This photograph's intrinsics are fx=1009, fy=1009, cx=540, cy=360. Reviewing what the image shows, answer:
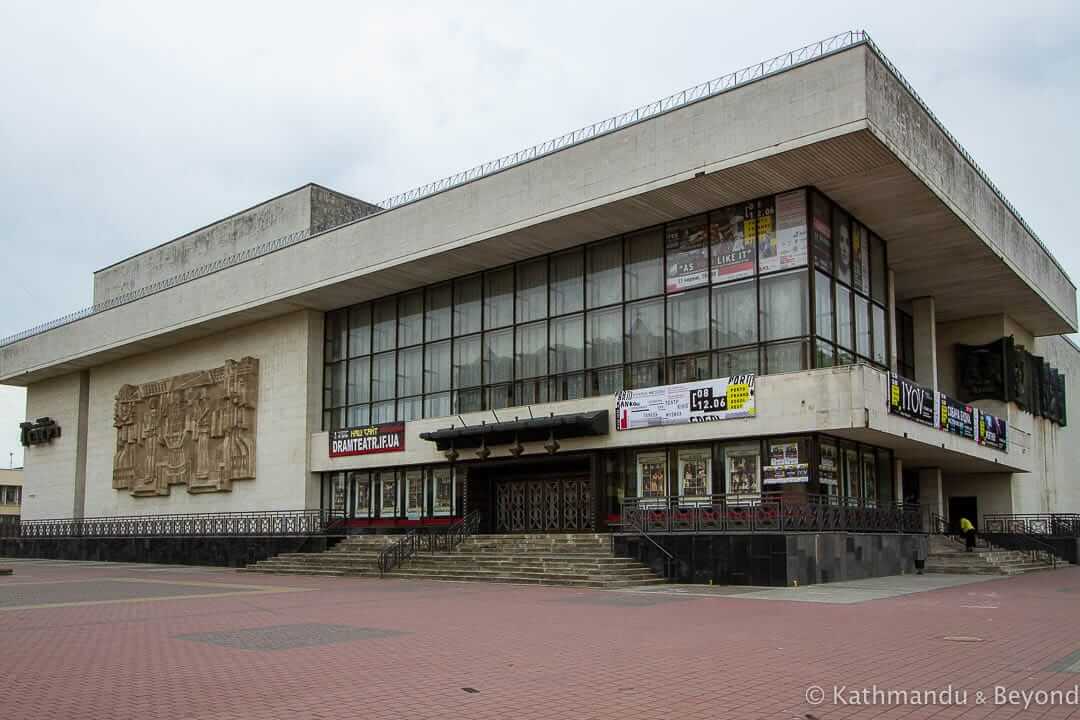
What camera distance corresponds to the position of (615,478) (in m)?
29.8

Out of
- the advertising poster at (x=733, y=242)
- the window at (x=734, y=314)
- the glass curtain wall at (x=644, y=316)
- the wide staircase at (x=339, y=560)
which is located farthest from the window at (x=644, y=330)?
the wide staircase at (x=339, y=560)

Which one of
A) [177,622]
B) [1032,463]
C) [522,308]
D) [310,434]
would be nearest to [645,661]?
[177,622]

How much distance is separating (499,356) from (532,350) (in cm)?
143

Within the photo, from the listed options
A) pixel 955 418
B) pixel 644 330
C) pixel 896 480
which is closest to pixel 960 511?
pixel 896 480

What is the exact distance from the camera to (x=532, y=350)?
32375mm

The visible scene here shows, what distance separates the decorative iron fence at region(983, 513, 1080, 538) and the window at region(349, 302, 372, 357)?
2439cm

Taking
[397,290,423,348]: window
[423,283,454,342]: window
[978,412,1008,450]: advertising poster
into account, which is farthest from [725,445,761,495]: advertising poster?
[397,290,423,348]: window

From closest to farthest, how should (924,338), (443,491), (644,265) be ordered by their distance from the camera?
Answer: (644,265) → (443,491) → (924,338)

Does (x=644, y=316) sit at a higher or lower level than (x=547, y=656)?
higher

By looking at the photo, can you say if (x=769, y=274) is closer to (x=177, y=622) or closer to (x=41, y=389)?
(x=177, y=622)

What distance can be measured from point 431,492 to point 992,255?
1989 cm

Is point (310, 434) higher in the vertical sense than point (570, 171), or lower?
lower

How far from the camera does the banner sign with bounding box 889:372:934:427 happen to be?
26766 millimetres

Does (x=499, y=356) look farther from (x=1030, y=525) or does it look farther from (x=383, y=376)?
(x=1030, y=525)
